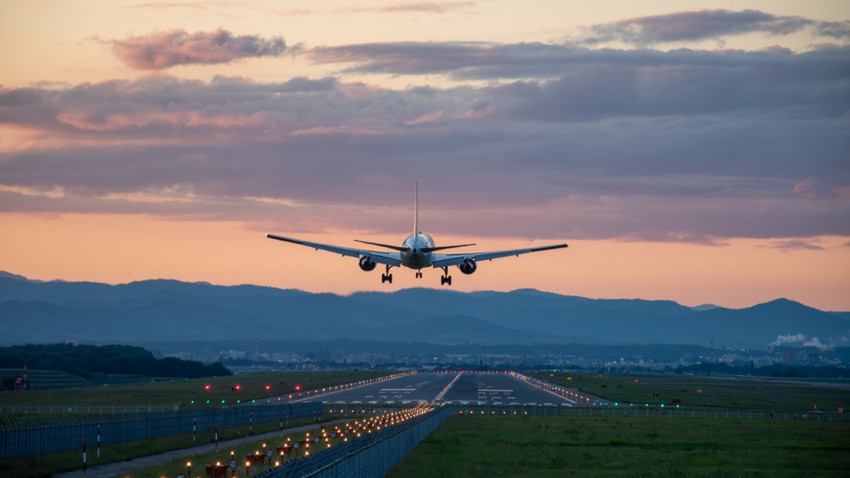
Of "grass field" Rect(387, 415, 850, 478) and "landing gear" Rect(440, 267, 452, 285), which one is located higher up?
"landing gear" Rect(440, 267, 452, 285)

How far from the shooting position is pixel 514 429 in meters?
105

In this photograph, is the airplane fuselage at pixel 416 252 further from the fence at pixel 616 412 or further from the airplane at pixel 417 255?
the fence at pixel 616 412

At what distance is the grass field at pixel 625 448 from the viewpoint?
67.5 metres

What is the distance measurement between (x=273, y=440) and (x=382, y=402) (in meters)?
73.4

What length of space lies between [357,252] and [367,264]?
3.81m

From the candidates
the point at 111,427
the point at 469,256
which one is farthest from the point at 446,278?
the point at 111,427

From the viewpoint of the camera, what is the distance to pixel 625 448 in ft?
284

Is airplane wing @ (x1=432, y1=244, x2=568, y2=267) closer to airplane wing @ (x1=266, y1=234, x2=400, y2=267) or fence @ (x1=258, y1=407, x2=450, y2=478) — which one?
airplane wing @ (x1=266, y1=234, x2=400, y2=267)

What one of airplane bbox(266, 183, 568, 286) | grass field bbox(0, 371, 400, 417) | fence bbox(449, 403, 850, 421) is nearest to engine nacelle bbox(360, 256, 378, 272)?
airplane bbox(266, 183, 568, 286)

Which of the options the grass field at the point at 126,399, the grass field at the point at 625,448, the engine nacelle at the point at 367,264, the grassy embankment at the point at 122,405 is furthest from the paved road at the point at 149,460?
the grass field at the point at 126,399

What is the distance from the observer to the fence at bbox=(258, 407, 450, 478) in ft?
130

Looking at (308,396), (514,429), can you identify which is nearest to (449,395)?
(308,396)

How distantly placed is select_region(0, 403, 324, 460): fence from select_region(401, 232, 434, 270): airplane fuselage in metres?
19.2

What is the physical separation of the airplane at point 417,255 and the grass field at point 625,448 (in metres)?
14.6
